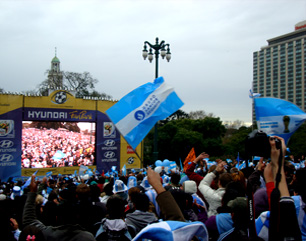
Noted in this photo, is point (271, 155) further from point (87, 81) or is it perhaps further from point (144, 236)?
point (87, 81)

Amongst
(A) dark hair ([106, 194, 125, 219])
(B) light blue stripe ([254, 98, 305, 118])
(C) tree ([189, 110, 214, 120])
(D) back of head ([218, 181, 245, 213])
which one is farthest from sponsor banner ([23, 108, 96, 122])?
(C) tree ([189, 110, 214, 120])

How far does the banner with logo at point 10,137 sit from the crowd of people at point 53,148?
1.47ft

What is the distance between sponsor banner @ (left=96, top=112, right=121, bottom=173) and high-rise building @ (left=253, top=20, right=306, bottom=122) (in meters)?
85.6

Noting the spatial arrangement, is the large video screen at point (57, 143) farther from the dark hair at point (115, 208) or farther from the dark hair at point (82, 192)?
the dark hair at point (115, 208)

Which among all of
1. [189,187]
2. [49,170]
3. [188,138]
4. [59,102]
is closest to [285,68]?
[188,138]

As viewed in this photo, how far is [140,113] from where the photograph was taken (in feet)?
23.4

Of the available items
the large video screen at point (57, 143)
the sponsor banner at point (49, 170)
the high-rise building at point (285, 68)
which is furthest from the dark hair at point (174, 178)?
the high-rise building at point (285, 68)

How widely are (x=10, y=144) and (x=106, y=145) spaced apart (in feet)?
21.2

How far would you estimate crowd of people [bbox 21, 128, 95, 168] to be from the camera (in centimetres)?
2064

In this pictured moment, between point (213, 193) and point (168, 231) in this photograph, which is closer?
point (168, 231)

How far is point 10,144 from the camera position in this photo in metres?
20.0

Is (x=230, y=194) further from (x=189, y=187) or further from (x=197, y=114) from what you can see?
(x=197, y=114)

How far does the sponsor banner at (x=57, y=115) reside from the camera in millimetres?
20828

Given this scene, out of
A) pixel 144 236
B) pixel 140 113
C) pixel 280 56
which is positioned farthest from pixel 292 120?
pixel 280 56
